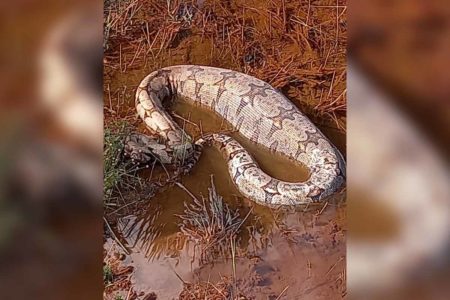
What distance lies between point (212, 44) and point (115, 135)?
347 millimetres

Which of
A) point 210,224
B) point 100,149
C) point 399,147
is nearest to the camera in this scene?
point 100,149

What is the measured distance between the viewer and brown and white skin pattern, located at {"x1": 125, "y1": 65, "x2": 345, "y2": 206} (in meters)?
1.55

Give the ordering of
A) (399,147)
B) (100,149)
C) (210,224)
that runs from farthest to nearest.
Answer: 1. (210,224)
2. (399,147)
3. (100,149)

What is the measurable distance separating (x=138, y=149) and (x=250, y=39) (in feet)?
1.34

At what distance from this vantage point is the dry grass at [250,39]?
155 cm

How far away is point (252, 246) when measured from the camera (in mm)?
1550

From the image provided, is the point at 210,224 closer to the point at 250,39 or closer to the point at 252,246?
the point at 252,246

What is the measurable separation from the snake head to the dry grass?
0.59 feet

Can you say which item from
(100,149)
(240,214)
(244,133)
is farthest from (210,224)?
(100,149)

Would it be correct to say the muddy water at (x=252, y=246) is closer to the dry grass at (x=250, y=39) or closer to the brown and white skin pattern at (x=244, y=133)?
the brown and white skin pattern at (x=244, y=133)

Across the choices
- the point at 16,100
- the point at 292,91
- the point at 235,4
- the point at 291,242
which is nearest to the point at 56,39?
the point at 16,100

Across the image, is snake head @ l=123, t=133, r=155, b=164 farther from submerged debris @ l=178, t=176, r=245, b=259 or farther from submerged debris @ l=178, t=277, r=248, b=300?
submerged debris @ l=178, t=277, r=248, b=300

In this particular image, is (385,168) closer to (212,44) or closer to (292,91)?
(292,91)

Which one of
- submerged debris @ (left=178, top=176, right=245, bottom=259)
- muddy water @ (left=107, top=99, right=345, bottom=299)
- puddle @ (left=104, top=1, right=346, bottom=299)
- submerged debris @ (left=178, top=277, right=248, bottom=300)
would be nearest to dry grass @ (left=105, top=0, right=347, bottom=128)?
puddle @ (left=104, top=1, right=346, bottom=299)
